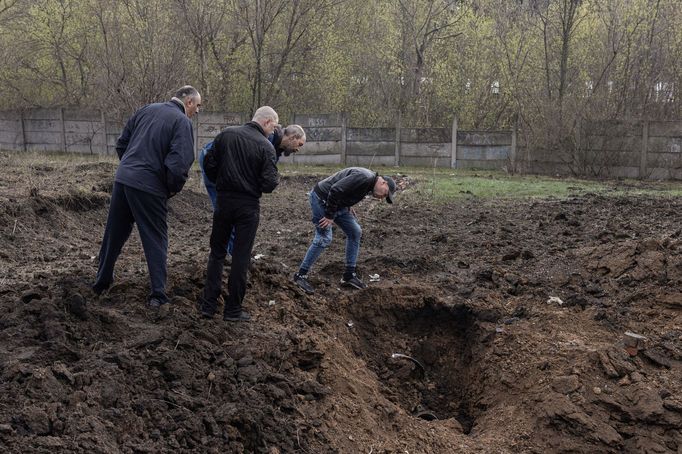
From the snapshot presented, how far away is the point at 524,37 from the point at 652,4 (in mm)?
5634

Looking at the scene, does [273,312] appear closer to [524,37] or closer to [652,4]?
[652,4]

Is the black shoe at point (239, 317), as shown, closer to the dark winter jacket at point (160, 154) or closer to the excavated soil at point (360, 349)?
the excavated soil at point (360, 349)

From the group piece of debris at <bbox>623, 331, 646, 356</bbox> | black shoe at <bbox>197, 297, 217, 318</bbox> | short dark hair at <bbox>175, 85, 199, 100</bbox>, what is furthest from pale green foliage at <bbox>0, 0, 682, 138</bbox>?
piece of debris at <bbox>623, 331, 646, 356</bbox>

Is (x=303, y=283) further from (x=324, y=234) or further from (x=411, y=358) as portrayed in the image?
(x=411, y=358)

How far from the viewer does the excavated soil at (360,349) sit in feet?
13.4

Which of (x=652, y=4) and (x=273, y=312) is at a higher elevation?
(x=652, y=4)

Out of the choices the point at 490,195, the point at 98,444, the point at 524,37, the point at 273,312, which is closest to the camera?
the point at 98,444

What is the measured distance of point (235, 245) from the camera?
224 inches

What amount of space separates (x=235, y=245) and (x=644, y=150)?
17924 mm

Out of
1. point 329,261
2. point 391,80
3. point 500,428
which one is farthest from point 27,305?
point 391,80

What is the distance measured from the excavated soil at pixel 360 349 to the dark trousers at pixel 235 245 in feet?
0.78

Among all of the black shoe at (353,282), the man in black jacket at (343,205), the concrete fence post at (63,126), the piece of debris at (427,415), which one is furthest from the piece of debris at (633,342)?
the concrete fence post at (63,126)

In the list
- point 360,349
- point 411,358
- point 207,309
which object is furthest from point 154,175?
point 411,358

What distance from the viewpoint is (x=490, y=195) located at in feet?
→ 50.1
